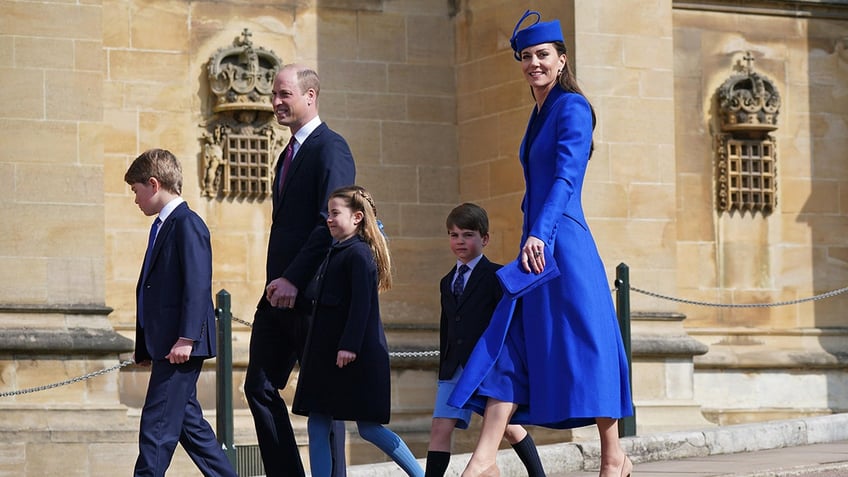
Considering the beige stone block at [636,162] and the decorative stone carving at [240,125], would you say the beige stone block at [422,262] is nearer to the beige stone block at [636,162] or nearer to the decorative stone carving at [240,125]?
the decorative stone carving at [240,125]

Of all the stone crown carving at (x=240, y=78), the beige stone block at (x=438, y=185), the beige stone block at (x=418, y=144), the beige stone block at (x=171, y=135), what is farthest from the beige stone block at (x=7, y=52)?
the beige stone block at (x=438, y=185)

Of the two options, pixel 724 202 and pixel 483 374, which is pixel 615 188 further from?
pixel 483 374

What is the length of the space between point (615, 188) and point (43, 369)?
4.25 m

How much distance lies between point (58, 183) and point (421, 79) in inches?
134

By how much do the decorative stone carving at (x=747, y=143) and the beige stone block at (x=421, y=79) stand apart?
2.16 m

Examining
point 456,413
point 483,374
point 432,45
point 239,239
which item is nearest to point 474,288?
point 456,413

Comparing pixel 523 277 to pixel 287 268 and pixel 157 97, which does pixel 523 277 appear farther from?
pixel 157 97

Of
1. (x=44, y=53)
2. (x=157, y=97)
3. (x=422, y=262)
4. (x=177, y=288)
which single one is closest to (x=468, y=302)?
(x=177, y=288)

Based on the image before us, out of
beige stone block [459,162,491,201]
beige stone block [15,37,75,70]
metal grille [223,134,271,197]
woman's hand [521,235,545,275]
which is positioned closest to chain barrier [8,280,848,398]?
metal grille [223,134,271,197]

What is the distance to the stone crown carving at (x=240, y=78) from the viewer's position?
13031 mm

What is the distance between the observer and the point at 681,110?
14180mm

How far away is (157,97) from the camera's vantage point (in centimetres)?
1297

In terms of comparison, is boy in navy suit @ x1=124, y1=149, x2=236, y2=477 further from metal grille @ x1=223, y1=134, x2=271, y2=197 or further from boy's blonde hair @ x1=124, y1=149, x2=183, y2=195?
metal grille @ x1=223, y1=134, x2=271, y2=197

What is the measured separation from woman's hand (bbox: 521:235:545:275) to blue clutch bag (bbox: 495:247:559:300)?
3 cm
